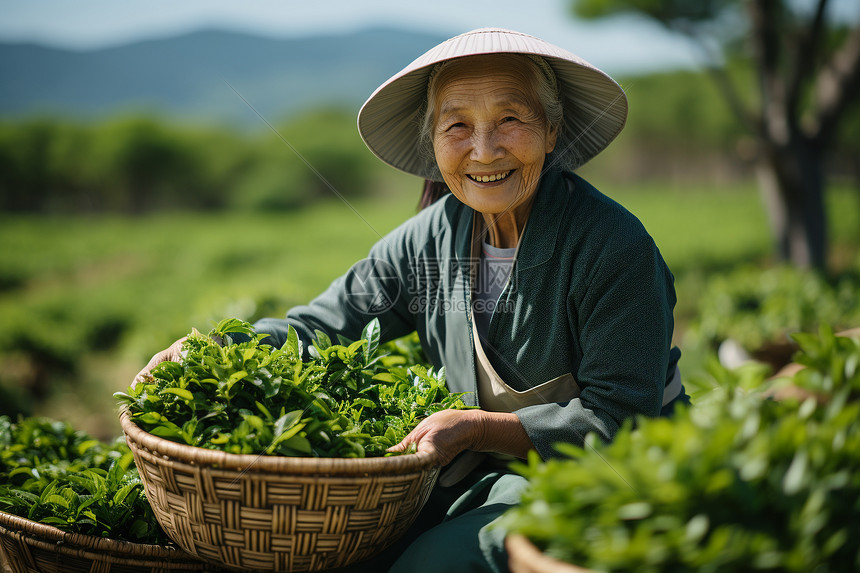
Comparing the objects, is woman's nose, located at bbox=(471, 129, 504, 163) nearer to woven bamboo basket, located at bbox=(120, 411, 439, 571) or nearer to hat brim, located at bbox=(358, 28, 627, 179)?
hat brim, located at bbox=(358, 28, 627, 179)

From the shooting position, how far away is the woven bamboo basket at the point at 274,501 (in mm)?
1320

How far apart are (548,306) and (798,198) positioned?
19.9 feet

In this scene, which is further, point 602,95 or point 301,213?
point 301,213

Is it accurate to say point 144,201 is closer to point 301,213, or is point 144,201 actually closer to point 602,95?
point 301,213

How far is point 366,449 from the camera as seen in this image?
148cm

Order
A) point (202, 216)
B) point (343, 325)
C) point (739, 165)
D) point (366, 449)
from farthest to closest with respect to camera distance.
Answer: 1. point (202, 216)
2. point (739, 165)
3. point (343, 325)
4. point (366, 449)

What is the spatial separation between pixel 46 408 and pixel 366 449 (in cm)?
603

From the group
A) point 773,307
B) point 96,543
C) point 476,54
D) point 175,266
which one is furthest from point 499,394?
point 175,266

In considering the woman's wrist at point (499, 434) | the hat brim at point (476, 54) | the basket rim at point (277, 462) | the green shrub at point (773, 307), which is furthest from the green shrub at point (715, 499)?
the green shrub at point (773, 307)

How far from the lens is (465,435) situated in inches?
62.2

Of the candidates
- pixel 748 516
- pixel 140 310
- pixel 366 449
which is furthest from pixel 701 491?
pixel 140 310

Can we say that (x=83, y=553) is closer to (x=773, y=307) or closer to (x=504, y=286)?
(x=504, y=286)

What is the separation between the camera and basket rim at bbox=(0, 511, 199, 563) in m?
1.67

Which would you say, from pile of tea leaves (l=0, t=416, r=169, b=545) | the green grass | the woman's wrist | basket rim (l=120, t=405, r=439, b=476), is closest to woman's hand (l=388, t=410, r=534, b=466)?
the woman's wrist
